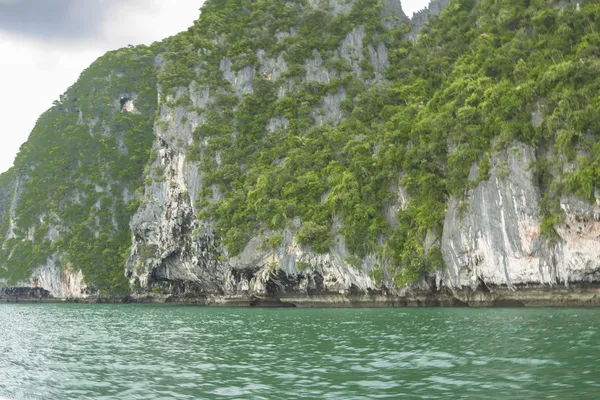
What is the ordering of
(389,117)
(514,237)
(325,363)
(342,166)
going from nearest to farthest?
(325,363)
(514,237)
(342,166)
(389,117)

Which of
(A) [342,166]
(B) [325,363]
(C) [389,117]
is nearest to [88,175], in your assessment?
(A) [342,166]

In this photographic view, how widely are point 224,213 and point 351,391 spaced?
39988 millimetres

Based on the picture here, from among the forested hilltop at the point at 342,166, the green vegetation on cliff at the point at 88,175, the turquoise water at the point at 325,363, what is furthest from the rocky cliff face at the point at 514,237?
the green vegetation on cliff at the point at 88,175

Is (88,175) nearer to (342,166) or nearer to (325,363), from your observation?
(342,166)

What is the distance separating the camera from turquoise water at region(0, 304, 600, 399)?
29.9 ft

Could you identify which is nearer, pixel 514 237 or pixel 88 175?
pixel 514 237

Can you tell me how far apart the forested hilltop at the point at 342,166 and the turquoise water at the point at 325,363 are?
13067 mm

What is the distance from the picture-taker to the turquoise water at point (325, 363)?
29.9ft

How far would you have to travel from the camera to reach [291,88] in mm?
55406

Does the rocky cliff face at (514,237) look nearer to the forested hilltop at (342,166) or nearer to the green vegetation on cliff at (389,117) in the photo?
the forested hilltop at (342,166)

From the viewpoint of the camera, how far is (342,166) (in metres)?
43.4

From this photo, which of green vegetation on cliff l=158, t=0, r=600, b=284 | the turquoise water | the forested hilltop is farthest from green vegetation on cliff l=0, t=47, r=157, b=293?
the turquoise water

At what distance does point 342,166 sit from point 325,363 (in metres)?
32.3

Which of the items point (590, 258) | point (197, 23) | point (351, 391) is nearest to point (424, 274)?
point (590, 258)
